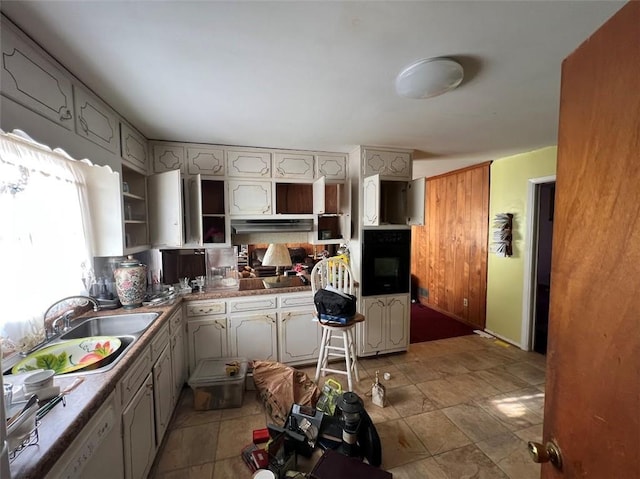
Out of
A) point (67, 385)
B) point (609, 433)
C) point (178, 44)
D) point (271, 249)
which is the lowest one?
point (67, 385)

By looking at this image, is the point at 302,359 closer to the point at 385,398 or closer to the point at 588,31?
the point at 385,398

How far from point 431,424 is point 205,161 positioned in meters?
3.04

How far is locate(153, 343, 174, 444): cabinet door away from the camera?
164 cm

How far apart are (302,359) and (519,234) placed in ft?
9.51

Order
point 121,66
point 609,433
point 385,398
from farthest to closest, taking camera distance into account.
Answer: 1. point 385,398
2. point 121,66
3. point 609,433

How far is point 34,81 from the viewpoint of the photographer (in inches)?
45.3

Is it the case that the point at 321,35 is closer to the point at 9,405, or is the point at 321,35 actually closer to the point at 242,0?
the point at 242,0

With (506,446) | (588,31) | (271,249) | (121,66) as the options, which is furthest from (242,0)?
(506,446)

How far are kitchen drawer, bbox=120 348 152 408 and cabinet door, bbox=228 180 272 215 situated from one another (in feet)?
5.02

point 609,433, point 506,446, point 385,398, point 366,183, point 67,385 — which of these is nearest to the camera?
point 609,433

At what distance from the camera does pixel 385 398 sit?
7.20 ft

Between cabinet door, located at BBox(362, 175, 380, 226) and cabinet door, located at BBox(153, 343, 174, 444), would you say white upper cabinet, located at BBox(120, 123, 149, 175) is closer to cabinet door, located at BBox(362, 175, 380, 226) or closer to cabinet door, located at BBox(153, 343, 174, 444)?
cabinet door, located at BBox(153, 343, 174, 444)

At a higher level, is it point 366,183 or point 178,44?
point 178,44

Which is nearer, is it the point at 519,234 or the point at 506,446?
the point at 506,446
